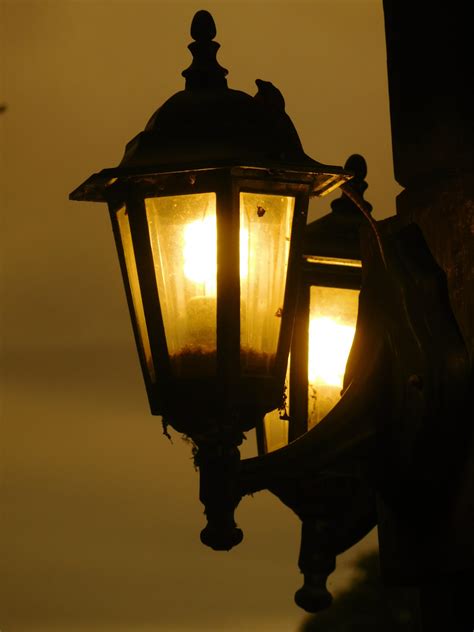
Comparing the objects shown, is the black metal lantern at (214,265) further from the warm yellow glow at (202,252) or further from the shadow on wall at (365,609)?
the shadow on wall at (365,609)

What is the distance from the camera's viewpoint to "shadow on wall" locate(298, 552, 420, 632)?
21.9 meters

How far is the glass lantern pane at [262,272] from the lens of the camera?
381cm

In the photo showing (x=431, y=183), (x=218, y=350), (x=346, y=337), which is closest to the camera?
(x=218, y=350)

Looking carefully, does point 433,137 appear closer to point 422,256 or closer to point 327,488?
point 422,256

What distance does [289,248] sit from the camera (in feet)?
12.9

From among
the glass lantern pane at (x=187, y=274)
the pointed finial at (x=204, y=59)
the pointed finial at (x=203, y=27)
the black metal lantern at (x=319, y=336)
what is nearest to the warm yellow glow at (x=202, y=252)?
the glass lantern pane at (x=187, y=274)

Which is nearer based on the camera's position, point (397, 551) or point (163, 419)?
point (163, 419)

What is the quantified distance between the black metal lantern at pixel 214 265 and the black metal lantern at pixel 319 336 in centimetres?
86

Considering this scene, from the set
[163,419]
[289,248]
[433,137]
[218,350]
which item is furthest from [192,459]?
[433,137]

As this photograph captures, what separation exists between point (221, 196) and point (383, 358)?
0.78m

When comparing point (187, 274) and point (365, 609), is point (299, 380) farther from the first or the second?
point (365, 609)

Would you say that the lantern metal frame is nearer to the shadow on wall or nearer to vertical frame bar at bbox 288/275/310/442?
vertical frame bar at bbox 288/275/310/442

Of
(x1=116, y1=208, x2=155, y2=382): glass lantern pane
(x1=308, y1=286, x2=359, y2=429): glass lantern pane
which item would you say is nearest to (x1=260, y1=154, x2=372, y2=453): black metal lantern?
(x1=308, y1=286, x2=359, y2=429): glass lantern pane

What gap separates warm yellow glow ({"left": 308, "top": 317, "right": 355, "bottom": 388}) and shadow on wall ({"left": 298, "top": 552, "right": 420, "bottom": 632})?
1601 cm
